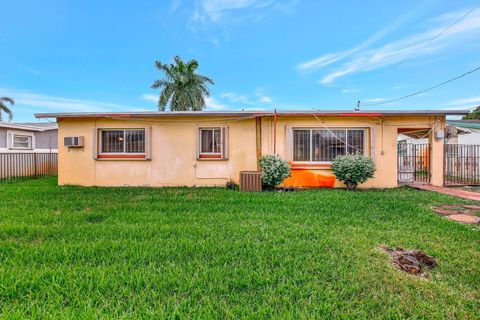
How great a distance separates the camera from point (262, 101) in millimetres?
22484

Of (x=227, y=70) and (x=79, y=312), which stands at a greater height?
(x=227, y=70)

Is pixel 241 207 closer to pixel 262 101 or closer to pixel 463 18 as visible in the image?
pixel 463 18

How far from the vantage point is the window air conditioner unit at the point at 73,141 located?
30.6ft

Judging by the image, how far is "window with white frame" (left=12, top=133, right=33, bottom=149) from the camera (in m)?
13.5

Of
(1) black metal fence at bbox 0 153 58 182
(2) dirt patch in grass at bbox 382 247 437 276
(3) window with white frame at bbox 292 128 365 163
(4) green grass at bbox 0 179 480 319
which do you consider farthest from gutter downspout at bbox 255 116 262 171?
(1) black metal fence at bbox 0 153 58 182

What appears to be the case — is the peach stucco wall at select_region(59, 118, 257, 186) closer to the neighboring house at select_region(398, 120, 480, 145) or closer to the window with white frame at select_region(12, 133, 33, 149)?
the window with white frame at select_region(12, 133, 33, 149)

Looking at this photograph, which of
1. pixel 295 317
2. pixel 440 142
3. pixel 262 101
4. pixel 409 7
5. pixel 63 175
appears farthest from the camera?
pixel 262 101

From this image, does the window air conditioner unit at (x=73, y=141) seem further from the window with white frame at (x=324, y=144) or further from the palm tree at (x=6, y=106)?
the palm tree at (x=6, y=106)

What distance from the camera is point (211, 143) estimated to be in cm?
961

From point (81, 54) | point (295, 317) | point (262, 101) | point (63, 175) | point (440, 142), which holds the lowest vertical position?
point (295, 317)

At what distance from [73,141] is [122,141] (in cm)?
168

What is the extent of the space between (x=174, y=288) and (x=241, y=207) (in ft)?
11.4

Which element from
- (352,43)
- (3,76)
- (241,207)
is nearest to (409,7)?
(352,43)

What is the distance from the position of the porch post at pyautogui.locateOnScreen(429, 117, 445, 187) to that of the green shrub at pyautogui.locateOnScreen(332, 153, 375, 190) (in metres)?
2.52
